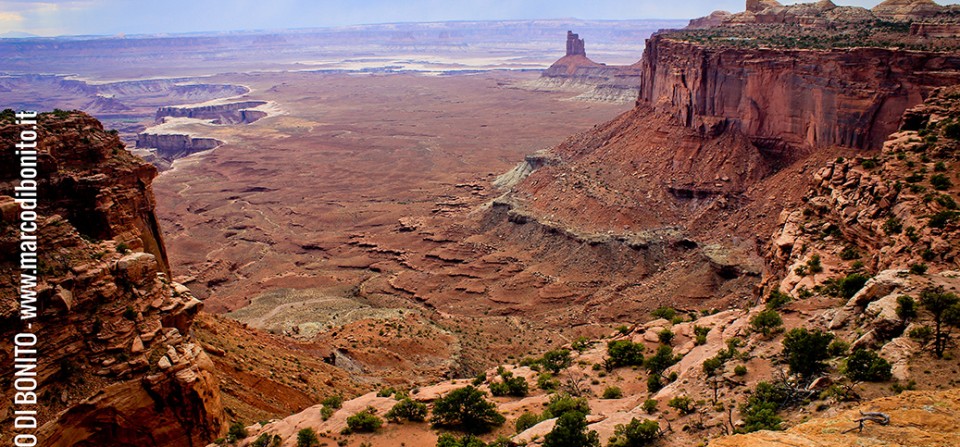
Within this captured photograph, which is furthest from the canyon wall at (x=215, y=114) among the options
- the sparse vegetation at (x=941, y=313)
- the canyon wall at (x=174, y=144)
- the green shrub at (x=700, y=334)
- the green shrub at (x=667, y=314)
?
the sparse vegetation at (x=941, y=313)

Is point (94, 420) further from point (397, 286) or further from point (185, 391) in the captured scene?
point (397, 286)

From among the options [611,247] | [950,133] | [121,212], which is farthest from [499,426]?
[611,247]

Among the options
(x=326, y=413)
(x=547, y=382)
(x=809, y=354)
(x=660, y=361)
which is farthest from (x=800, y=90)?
(x=326, y=413)

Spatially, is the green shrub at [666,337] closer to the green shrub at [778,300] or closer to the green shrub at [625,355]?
the green shrub at [625,355]

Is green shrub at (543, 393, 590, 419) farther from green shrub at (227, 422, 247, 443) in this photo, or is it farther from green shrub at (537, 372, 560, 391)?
green shrub at (227, 422, 247, 443)

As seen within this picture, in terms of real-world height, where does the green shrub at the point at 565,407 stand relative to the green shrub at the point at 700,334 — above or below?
below

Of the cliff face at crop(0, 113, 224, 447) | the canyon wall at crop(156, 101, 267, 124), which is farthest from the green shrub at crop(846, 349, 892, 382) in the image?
the canyon wall at crop(156, 101, 267, 124)

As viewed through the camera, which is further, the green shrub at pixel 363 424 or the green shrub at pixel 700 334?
the green shrub at pixel 700 334
